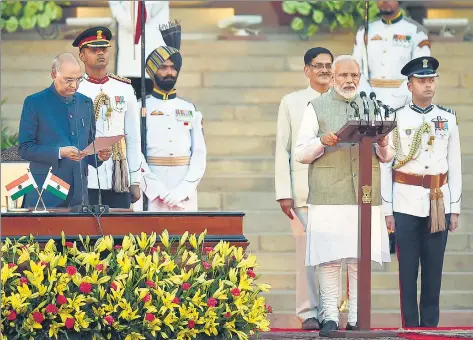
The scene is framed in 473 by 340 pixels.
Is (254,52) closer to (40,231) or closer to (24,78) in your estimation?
(24,78)

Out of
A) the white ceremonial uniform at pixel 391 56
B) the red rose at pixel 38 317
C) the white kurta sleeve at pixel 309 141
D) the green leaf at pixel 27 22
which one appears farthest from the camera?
the green leaf at pixel 27 22

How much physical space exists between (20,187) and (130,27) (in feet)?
16.5

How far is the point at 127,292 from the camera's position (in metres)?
9.24

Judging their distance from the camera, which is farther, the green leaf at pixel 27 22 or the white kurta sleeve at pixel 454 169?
the green leaf at pixel 27 22

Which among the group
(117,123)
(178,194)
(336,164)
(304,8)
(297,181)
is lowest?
(178,194)

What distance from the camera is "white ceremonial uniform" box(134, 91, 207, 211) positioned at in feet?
40.7

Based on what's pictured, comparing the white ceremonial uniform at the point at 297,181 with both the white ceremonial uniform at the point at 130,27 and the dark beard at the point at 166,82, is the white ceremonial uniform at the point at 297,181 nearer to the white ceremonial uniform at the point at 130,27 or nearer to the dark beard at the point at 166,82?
the dark beard at the point at 166,82

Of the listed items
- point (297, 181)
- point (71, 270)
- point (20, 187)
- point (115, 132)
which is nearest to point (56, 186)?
point (20, 187)

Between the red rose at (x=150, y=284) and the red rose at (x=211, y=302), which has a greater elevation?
the red rose at (x=150, y=284)

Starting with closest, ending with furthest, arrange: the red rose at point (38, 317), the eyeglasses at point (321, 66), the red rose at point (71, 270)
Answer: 1. the red rose at point (38, 317)
2. the red rose at point (71, 270)
3. the eyeglasses at point (321, 66)

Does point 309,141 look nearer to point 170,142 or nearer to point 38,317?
point 170,142

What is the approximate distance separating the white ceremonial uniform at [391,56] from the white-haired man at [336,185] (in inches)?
122

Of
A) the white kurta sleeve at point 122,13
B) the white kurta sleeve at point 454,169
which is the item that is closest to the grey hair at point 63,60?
the white kurta sleeve at point 454,169

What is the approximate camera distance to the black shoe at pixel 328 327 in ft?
34.4
